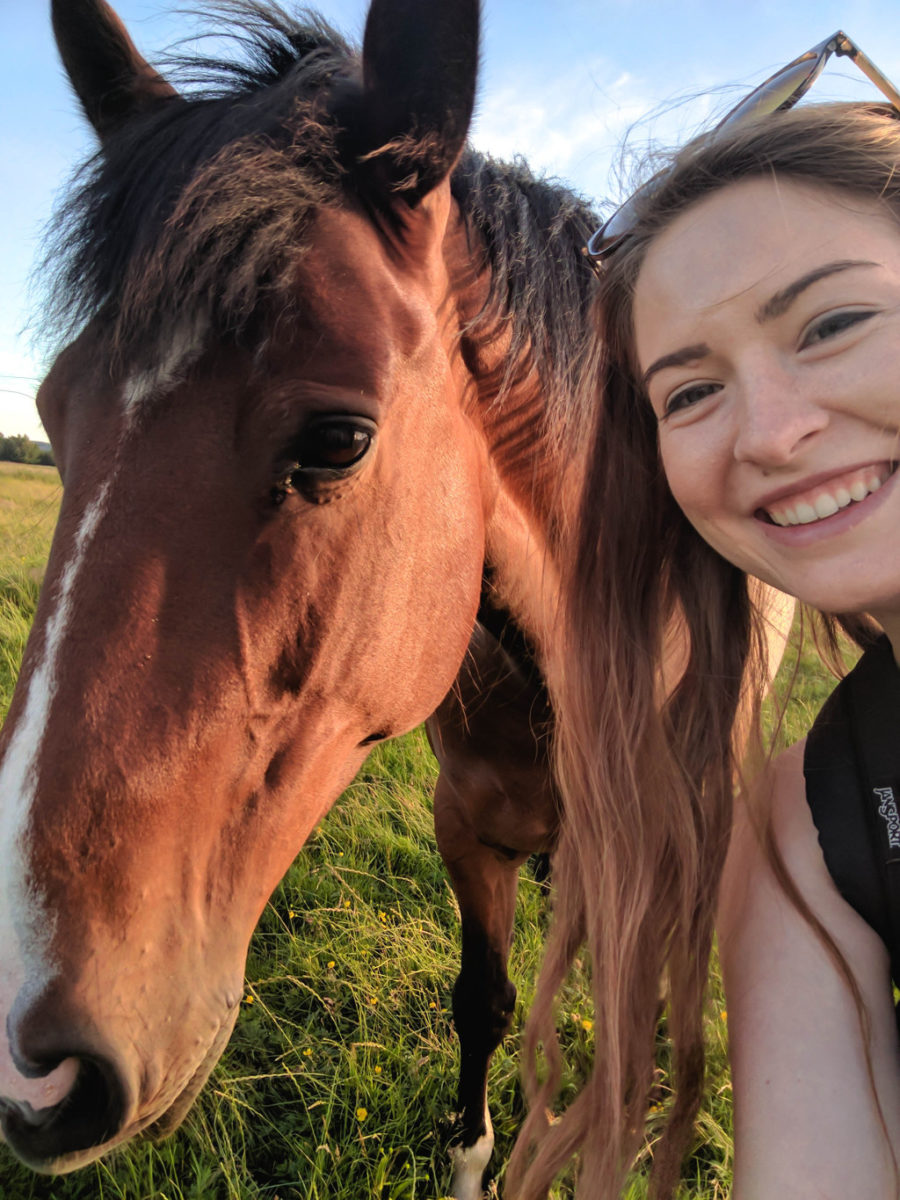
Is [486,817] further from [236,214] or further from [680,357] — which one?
[236,214]

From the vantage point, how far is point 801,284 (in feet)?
3.43

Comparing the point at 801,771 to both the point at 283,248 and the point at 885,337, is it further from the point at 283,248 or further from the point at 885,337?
the point at 283,248

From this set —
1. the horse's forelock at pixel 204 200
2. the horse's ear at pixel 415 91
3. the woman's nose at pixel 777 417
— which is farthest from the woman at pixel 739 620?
the horse's forelock at pixel 204 200

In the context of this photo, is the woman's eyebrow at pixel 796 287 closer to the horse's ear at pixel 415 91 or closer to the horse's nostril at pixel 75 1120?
the horse's ear at pixel 415 91

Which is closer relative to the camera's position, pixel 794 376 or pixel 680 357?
pixel 794 376

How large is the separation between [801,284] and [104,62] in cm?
164

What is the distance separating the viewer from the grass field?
2.04 m

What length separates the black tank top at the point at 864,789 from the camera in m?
1.06

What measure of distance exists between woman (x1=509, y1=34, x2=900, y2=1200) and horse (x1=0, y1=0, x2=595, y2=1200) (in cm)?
32

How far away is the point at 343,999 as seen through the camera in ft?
8.48

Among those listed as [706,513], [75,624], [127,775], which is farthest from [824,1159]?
[75,624]

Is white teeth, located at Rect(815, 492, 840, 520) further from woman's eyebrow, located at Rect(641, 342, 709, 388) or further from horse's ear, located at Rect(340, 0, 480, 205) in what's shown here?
horse's ear, located at Rect(340, 0, 480, 205)

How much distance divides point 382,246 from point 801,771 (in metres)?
1.19

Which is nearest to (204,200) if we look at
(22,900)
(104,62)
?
(104,62)
